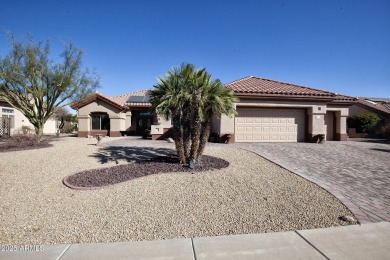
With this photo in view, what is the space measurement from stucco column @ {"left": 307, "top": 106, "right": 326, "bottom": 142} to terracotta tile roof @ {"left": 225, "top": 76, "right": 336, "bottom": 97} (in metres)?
1.12

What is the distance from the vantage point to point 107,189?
5473 mm

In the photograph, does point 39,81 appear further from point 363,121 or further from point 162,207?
point 363,121

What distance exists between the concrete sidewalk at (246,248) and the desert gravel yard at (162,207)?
0.85 ft

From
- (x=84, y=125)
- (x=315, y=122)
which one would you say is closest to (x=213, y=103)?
(x=315, y=122)

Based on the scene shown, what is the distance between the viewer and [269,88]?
591 inches

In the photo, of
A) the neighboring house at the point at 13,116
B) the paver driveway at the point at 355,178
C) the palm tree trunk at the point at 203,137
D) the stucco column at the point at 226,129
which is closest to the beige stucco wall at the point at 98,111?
the neighboring house at the point at 13,116

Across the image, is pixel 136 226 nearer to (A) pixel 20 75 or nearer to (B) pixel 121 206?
(B) pixel 121 206

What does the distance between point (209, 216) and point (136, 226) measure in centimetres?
144

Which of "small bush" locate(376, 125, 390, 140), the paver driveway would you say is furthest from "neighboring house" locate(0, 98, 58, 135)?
"small bush" locate(376, 125, 390, 140)

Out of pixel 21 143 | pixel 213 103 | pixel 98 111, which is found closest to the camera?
pixel 213 103

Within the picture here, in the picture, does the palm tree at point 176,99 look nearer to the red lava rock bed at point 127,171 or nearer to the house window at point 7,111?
the red lava rock bed at point 127,171

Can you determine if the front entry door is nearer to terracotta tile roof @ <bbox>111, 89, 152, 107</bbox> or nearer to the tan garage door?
terracotta tile roof @ <bbox>111, 89, 152, 107</bbox>

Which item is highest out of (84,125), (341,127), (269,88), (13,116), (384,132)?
(269,88)

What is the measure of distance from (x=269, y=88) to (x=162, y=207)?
1327 cm
